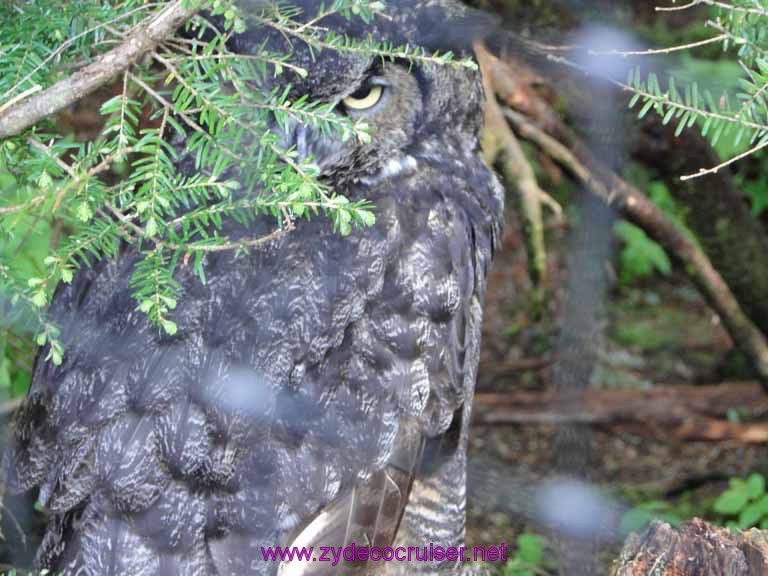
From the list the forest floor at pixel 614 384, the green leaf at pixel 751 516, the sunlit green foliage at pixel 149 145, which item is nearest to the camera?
the sunlit green foliage at pixel 149 145

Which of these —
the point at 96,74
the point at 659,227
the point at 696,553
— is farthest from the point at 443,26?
the point at 659,227

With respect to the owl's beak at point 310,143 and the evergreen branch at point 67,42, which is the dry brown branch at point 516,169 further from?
the evergreen branch at point 67,42

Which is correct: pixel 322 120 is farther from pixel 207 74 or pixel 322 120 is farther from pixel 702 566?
pixel 702 566

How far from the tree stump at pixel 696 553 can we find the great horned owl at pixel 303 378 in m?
0.38

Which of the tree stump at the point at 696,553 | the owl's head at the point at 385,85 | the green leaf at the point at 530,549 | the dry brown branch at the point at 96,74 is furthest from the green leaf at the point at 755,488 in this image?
the dry brown branch at the point at 96,74

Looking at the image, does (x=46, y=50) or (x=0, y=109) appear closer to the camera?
(x=0, y=109)

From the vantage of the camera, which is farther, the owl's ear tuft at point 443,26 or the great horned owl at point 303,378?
the owl's ear tuft at point 443,26

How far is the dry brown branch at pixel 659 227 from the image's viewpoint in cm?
263

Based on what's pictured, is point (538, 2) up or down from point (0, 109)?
down

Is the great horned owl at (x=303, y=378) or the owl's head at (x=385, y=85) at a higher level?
the owl's head at (x=385, y=85)

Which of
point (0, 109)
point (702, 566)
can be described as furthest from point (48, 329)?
point (702, 566)

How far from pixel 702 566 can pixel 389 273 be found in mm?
660

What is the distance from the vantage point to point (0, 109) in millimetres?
1261

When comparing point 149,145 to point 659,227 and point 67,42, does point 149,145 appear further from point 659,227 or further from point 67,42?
point 659,227
